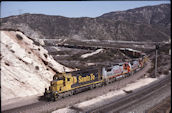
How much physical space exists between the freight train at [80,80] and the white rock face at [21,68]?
442cm

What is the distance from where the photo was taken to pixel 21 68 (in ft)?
88.3

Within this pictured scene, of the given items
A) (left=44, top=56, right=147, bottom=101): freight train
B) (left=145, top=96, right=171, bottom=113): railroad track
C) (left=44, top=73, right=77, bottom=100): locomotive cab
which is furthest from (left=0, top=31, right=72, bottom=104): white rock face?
(left=145, top=96, right=171, bottom=113): railroad track

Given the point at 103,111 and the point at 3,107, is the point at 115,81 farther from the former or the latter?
the point at 3,107

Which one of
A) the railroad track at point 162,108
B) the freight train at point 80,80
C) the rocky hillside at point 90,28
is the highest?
the rocky hillside at point 90,28

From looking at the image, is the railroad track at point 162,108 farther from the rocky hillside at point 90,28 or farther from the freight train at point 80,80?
the rocky hillside at point 90,28

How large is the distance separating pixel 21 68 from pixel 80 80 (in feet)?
30.5

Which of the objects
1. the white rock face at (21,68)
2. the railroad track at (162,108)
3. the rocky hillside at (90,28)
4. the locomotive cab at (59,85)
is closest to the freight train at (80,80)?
the locomotive cab at (59,85)

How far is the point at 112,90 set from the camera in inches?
1182

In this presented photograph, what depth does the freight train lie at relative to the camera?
23.4m

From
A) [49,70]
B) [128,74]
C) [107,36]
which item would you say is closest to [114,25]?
[107,36]

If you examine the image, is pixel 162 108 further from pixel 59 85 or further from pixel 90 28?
pixel 90 28

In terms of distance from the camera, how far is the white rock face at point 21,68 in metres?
24.9

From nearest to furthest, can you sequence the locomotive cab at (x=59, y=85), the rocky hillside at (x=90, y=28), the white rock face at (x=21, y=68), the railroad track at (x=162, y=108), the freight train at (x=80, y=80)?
the railroad track at (x=162, y=108) < the locomotive cab at (x=59, y=85) < the freight train at (x=80, y=80) < the white rock face at (x=21, y=68) < the rocky hillside at (x=90, y=28)

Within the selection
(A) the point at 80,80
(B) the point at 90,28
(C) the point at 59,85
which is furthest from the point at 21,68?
(B) the point at 90,28
